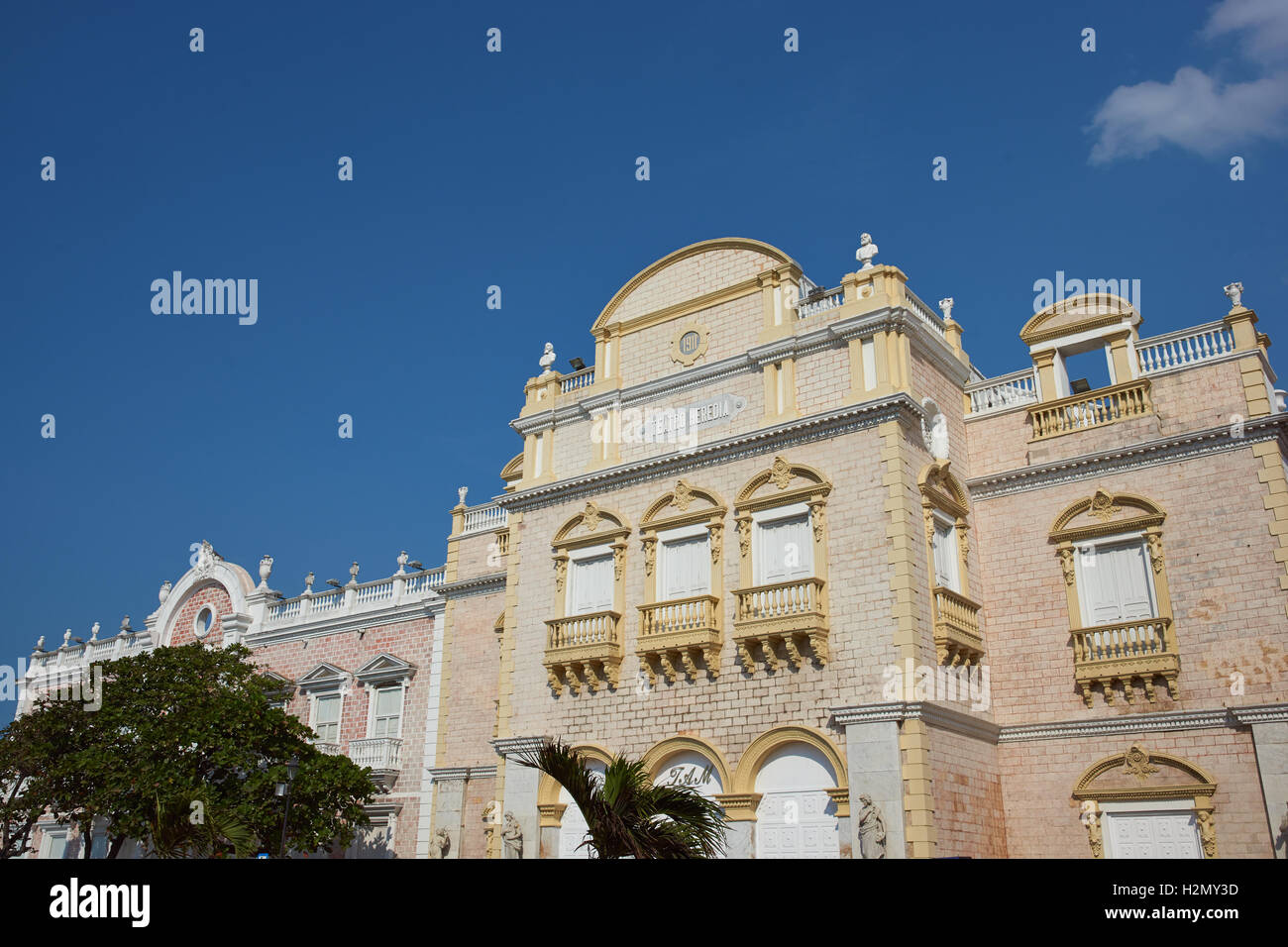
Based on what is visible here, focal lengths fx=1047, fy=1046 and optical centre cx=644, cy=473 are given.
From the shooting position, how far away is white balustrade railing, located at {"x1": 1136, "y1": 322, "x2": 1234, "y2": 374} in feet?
62.1

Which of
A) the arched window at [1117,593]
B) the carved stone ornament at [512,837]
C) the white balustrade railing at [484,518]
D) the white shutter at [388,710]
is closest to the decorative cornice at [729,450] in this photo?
the white balustrade railing at [484,518]

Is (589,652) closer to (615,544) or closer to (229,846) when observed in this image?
(615,544)

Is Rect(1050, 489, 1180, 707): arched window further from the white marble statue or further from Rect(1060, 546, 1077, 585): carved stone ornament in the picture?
the white marble statue

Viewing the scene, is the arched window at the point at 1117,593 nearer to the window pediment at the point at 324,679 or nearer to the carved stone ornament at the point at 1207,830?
the carved stone ornament at the point at 1207,830

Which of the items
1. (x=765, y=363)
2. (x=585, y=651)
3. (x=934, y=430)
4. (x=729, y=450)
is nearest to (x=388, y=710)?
(x=585, y=651)

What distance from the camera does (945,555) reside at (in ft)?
65.0

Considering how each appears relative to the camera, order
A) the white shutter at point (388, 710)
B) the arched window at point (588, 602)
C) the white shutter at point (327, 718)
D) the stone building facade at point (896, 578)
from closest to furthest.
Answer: the stone building facade at point (896, 578), the arched window at point (588, 602), the white shutter at point (388, 710), the white shutter at point (327, 718)

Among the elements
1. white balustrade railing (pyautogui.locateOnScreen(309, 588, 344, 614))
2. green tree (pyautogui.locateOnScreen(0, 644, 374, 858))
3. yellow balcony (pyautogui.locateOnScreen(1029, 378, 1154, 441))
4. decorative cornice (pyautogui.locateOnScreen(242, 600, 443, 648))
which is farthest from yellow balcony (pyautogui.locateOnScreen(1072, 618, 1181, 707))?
white balustrade railing (pyautogui.locateOnScreen(309, 588, 344, 614))

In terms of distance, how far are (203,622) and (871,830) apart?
2626cm

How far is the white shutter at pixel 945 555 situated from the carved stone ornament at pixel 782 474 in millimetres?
2844

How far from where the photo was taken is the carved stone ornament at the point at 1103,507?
749 inches

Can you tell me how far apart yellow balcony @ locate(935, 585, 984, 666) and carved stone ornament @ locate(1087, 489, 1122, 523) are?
2710 mm

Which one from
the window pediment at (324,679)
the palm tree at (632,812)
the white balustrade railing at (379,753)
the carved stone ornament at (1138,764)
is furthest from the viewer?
the window pediment at (324,679)

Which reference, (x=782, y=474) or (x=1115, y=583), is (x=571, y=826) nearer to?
(x=782, y=474)
